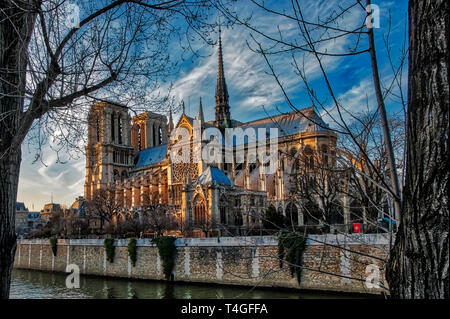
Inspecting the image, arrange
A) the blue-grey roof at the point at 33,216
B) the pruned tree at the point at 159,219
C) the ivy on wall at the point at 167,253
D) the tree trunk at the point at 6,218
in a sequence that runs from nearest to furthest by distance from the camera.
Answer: the tree trunk at the point at 6,218
the ivy on wall at the point at 167,253
the pruned tree at the point at 159,219
the blue-grey roof at the point at 33,216

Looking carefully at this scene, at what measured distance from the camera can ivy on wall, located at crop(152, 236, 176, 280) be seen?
73.5 feet

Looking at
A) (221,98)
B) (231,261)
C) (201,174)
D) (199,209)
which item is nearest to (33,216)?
(221,98)

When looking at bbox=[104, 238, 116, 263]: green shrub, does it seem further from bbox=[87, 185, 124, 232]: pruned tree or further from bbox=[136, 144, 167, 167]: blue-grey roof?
bbox=[136, 144, 167, 167]: blue-grey roof

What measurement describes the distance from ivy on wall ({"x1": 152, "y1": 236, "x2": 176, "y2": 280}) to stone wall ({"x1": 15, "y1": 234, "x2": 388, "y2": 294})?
0.91ft

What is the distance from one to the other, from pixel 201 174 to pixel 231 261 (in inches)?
736

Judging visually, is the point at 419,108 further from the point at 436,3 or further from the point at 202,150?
the point at 202,150

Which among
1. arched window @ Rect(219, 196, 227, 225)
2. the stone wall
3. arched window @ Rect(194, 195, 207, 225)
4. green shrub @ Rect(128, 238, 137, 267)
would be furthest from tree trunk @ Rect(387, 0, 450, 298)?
arched window @ Rect(219, 196, 227, 225)

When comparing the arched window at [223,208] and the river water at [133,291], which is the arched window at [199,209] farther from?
the river water at [133,291]

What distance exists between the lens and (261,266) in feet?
62.3

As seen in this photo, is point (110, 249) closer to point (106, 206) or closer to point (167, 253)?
point (167, 253)

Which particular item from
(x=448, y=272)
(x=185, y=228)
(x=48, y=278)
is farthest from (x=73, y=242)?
(x=448, y=272)

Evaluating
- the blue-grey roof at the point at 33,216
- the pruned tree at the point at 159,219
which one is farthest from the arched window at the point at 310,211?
the blue-grey roof at the point at 33,216

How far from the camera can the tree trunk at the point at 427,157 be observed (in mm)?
2102

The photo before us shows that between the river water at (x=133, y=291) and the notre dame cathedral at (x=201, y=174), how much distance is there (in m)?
3.23
